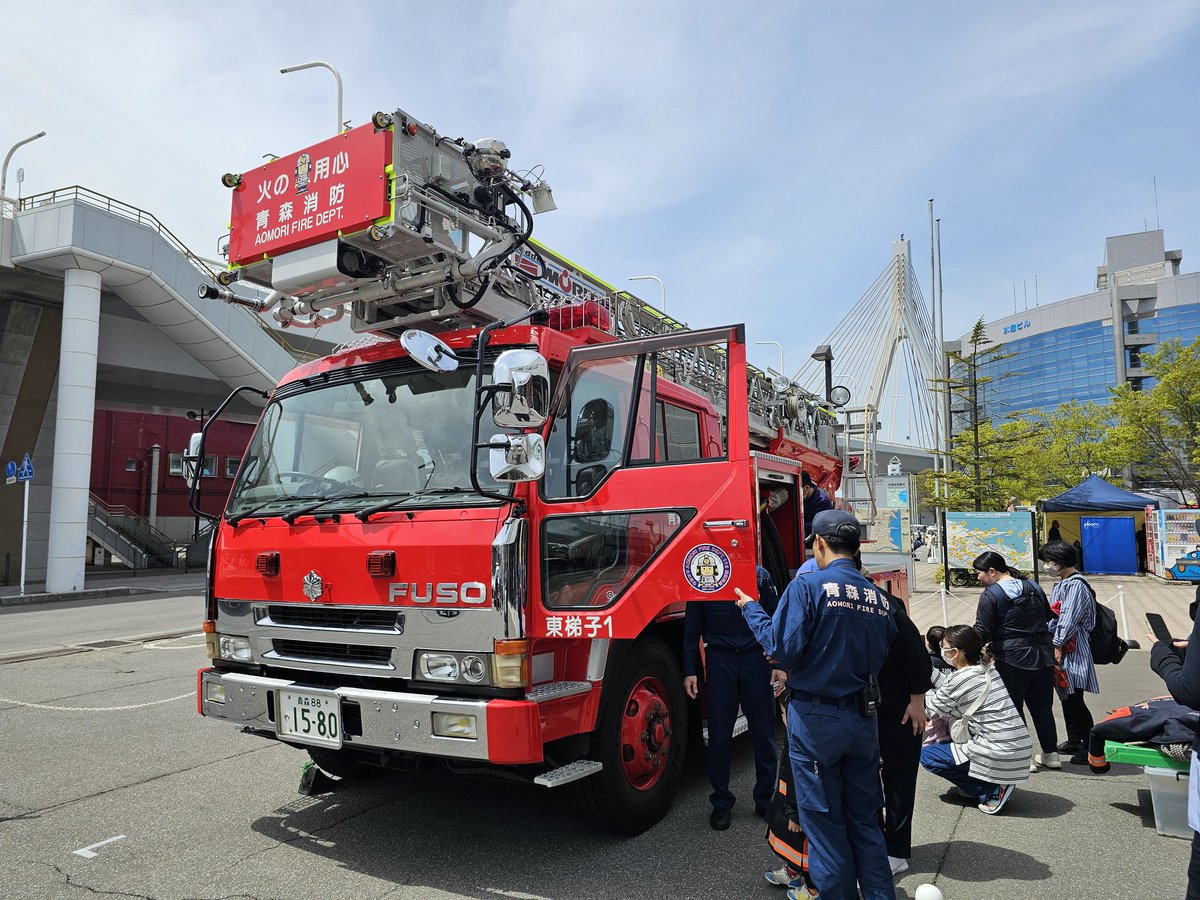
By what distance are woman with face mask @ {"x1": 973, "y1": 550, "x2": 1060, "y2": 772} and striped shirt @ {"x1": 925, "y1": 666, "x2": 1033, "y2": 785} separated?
73 cm

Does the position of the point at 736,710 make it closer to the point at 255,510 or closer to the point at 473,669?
the point at 473,669

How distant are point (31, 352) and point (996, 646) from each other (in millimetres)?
25363

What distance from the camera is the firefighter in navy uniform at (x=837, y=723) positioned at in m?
3.26

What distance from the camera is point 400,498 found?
4.15 m

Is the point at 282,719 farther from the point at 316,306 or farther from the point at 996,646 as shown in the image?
the point at 996,646

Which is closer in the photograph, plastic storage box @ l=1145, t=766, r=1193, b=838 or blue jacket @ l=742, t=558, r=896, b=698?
blue jacket @ l=742, t=558, r=896, b=698

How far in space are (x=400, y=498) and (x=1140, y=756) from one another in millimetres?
4461

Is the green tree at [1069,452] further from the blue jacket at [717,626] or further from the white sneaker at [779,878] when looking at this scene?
the white sneaker at [779,878]

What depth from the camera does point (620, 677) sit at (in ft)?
14.1

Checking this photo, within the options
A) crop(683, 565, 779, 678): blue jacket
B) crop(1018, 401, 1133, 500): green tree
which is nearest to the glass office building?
crop(1018, 401, 1133, 500): green tree

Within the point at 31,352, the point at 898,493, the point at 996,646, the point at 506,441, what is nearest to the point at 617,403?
the point at 506,441

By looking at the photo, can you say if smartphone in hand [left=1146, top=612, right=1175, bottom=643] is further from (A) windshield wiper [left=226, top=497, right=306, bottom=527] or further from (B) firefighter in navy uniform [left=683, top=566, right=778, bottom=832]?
(A) windshield wiper [left=226, top=497, right=306, bottom=527]

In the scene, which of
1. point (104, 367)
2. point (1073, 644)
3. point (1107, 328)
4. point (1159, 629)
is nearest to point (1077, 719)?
point (1073, 644)

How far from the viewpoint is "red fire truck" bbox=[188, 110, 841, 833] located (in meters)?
3.79
